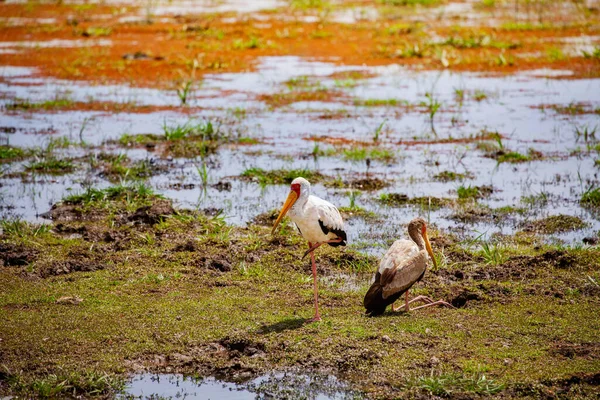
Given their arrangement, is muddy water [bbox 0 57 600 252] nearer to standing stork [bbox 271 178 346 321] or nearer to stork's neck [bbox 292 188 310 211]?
standing stork [bbox 271 178 346 321]

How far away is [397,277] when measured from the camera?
22.1 ft

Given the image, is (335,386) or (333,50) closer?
(335,386)

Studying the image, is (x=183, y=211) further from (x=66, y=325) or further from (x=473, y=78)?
(x=473, y=78)

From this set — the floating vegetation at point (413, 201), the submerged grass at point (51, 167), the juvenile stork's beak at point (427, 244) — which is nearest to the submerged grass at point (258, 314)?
the juvenile stork's beak at point (427, 244)

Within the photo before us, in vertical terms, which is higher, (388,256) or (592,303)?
(388,256)

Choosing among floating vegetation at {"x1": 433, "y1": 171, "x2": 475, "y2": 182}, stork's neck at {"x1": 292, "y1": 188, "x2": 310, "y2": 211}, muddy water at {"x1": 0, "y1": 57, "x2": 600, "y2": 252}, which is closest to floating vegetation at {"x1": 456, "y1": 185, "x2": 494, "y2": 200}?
muddy water at {"x1": 0, "y1": 57, "x2": 600, "y2": 252}

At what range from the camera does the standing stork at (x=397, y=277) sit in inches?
265

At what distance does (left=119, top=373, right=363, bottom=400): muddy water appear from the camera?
569cm

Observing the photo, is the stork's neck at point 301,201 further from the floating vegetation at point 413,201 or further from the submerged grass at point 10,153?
the submerged grass at point 10,153

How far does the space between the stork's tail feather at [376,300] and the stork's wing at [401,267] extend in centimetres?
4

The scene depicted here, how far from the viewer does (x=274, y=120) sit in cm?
1500

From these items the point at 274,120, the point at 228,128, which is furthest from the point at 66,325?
the point at 274,120

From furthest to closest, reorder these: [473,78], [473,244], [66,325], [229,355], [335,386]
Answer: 1. [473,78]
2. [473,244]
3. [66,325]
4. [229,355]
5. [335,386]

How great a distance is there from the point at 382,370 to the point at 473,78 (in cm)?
1353
